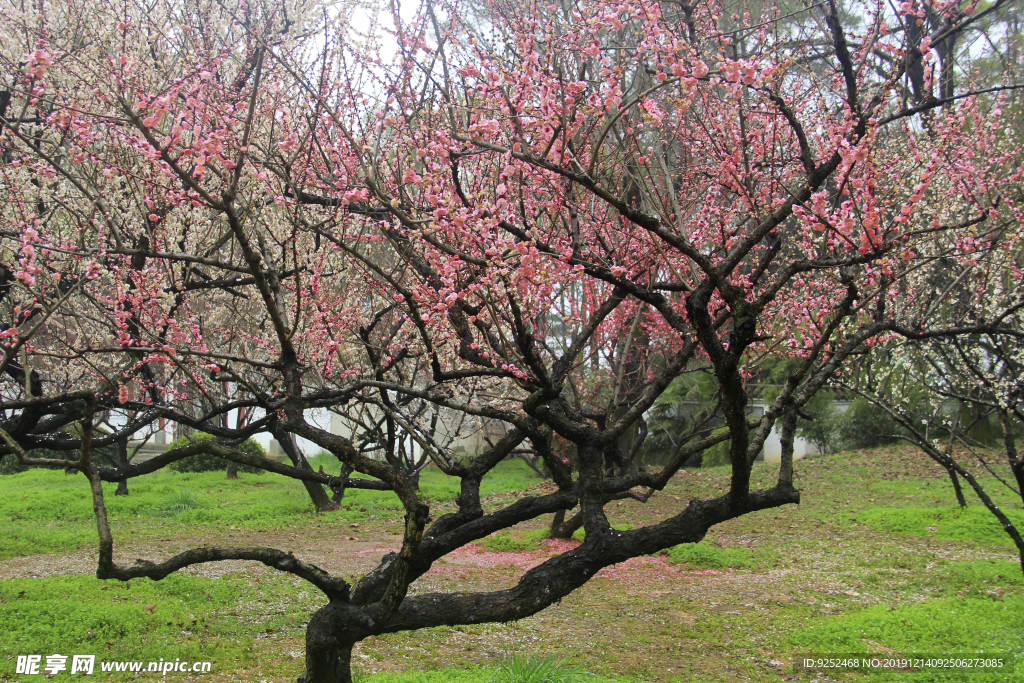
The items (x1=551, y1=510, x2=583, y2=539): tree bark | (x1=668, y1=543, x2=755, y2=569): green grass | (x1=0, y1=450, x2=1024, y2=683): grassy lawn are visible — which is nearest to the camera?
(x1=0, y1=450, x2=1024, y2=683): grassy lawn

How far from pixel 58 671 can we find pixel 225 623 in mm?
1991

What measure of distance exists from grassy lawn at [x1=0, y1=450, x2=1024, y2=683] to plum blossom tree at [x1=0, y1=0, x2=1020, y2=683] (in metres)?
1.74

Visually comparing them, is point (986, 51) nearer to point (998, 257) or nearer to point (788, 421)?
point (998, 257)

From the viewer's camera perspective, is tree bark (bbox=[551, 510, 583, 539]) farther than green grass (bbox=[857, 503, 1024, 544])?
Yes

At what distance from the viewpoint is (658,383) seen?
5.34 m

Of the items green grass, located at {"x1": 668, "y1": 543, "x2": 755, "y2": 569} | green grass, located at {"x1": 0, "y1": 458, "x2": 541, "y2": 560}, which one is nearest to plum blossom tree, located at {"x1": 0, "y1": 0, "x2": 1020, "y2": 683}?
A: green grass, located at {"x1": 668, "y1": 543, "x2": 755, "y2": 569}

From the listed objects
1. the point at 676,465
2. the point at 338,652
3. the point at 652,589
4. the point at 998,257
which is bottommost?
the point at 652,589

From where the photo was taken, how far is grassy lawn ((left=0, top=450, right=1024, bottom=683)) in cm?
691

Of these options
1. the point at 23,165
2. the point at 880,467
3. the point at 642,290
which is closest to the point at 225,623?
the point at 23,165

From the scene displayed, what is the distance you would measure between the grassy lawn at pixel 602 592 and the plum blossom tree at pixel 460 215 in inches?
68.5

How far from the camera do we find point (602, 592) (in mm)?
10070

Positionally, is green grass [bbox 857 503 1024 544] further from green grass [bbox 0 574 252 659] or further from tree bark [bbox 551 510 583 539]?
green grass [bbox 0 574 252 659]

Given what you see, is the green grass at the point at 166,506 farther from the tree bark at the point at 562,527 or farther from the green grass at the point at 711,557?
the green grass at the point at 711,557

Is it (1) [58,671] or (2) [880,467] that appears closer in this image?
(1) [58,671]
